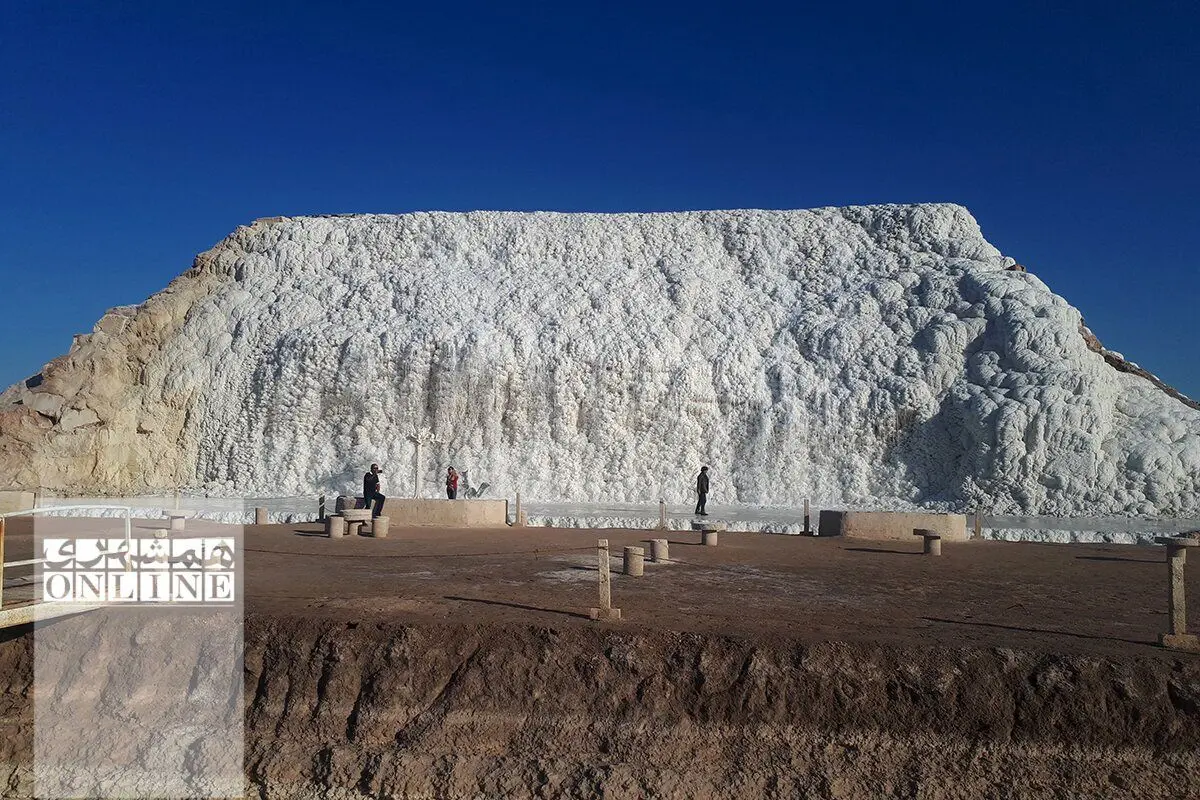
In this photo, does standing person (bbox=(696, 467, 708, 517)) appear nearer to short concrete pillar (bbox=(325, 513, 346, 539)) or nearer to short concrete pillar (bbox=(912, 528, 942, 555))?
short concrete pillar (bbox=(912, 528, 942, 555))

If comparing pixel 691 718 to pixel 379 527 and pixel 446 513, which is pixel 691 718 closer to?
pixel 379 527

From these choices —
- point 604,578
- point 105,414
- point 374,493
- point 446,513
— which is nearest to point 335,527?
point 374,493

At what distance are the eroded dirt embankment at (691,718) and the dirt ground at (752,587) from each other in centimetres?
35

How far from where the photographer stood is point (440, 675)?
6.88 m

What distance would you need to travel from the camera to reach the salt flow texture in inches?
926

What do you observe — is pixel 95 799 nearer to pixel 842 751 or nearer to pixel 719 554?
pixel 842 751

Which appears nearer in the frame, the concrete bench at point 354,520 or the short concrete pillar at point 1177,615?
the short concrete pillar at point 1177,615

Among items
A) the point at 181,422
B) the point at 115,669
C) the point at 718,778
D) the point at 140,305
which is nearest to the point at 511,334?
the point at 181,422

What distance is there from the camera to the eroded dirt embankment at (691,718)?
6.00m

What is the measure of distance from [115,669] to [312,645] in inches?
79.9

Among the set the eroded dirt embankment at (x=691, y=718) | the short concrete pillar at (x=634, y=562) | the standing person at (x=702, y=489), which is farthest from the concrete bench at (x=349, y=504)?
the eroded dirt embankment at (x=691, y=718)

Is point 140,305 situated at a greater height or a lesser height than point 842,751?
greater

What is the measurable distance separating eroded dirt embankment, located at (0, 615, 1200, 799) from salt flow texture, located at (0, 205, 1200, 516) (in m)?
17.6

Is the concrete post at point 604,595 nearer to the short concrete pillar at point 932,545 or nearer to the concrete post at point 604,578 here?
the concrete post at point 604,578
